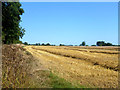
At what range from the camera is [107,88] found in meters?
4.39

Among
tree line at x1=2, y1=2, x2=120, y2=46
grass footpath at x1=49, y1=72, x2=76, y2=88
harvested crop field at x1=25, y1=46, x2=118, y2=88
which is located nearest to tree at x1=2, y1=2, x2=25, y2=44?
tree line at x1=2, y1=2, x2=120, y2=46

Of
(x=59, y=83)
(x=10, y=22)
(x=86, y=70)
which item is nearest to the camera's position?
(x=59, y=83)

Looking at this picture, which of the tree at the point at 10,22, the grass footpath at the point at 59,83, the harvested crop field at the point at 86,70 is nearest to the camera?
the grass footpath at the point at 59,83

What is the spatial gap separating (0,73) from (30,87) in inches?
88.0

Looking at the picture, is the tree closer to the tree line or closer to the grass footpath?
the tree line

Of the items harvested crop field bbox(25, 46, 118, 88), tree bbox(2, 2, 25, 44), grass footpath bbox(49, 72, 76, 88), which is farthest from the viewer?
tree bbox(2, 2, 25, 44)

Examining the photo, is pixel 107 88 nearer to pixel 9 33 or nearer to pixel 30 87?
pixel 30 87

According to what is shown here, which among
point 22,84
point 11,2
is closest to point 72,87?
point 22,84

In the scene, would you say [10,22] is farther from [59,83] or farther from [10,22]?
[59,83]

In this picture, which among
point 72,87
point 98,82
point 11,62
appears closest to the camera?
point 72,87

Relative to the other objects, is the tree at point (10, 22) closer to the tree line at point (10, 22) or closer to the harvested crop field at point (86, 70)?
the tree line at point (10, 22)

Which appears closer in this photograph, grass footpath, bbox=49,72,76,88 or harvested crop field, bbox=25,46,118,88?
grass footpath, bbox=49,72,76,88

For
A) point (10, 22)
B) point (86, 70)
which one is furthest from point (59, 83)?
point (10, 22)

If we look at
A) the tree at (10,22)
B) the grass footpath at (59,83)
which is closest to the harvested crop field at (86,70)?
the grass footpath at (59,83)
